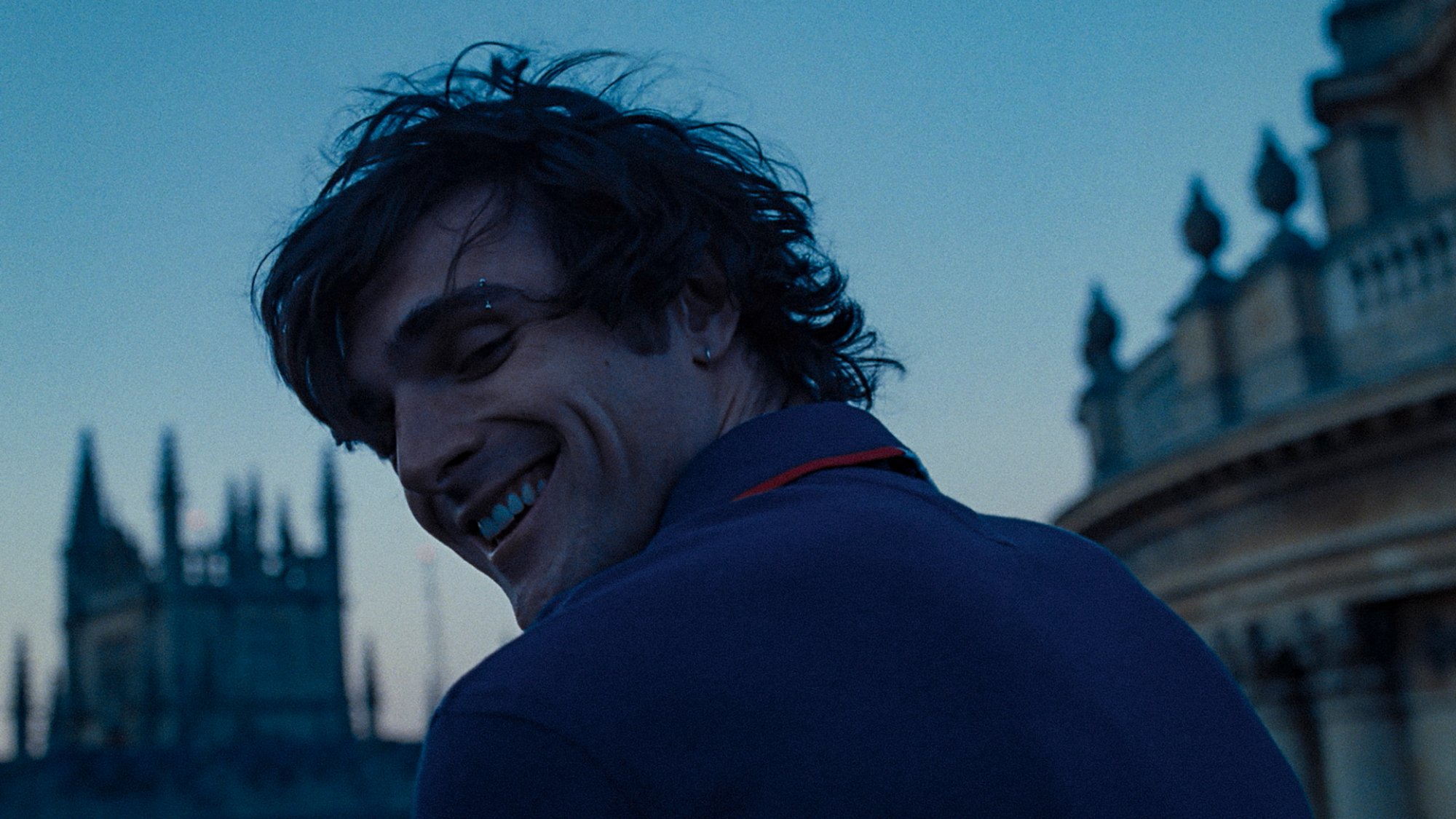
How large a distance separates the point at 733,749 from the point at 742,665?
0.06 m

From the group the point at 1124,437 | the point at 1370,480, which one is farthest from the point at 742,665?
the point at 1124,437

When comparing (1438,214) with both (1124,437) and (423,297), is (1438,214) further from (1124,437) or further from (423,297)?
(423,297)

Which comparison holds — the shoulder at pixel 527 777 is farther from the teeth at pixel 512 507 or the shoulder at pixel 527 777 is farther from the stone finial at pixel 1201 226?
the stone finial at pixel 1201 226

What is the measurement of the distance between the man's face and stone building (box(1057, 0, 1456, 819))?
933 cm

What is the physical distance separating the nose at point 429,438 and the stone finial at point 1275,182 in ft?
38.2

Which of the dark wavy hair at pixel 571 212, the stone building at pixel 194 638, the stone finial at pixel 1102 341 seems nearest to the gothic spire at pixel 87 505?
the stone building at pixel 194 638

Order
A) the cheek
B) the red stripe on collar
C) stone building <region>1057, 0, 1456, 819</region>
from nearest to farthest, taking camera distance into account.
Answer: the red stripe on collar → the cheek → stone building <region>1057, 0, 1456, 819</region>

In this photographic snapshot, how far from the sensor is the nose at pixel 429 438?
170cm

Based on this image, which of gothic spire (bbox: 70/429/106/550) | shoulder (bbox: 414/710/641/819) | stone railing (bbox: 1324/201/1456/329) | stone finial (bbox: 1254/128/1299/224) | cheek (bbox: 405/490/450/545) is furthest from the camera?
gothic spire (bbox: 70/429/106/550)

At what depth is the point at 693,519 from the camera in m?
1.38

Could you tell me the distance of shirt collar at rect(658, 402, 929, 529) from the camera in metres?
1.47

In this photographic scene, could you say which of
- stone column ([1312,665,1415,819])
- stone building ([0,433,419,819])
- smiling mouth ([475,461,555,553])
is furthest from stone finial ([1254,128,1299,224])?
stone building ([0,433,419,819])

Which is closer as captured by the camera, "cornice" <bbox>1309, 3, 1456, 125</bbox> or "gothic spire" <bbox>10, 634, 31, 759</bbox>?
"cornice" <bbox>1309, 3, 1456, 125</bbox>

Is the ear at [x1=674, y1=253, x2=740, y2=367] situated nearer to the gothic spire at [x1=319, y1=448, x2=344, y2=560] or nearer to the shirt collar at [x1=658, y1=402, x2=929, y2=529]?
the shirt collar at [x1=658, y1=402, x2=929, y2=529]
